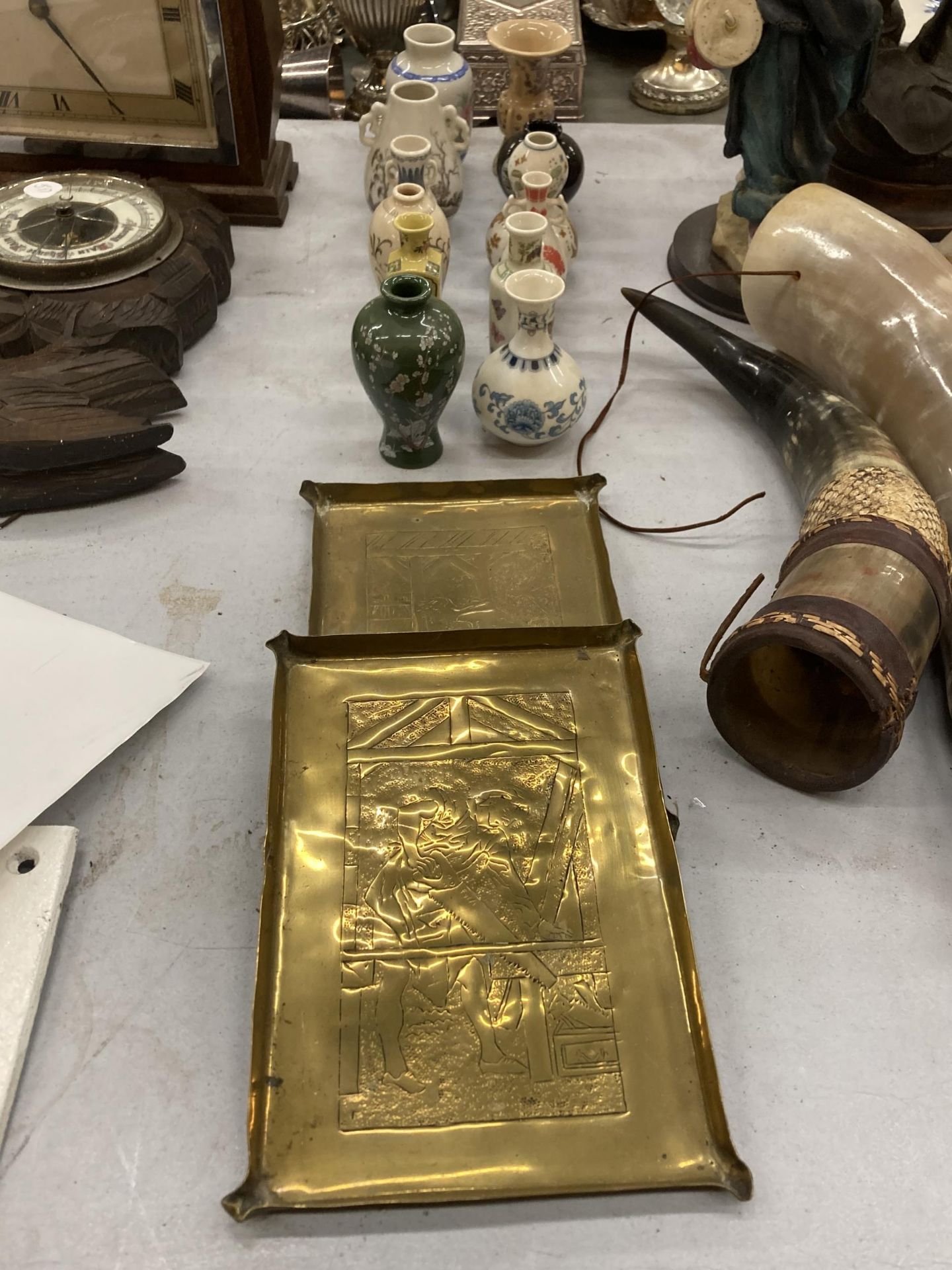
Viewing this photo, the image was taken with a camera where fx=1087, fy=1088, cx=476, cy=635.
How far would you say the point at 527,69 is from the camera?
2.00 meters

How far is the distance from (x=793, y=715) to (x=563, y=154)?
3.72 ft

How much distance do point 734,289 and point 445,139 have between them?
0.57 m

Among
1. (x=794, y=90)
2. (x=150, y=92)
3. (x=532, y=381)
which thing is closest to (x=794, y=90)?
(x=794, y=90)

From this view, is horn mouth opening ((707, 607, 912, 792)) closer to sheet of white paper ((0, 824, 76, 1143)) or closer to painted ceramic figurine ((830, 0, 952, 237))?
sheet of white paper ((0, 824, 76, 1143))

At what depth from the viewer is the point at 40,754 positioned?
1134mm

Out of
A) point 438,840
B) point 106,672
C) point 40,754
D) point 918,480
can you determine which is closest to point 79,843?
point 40,754

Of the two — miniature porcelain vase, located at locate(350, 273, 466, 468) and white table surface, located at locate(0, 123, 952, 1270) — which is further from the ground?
miniature porcelain vase, located at locate(350, 273, 466, 468)

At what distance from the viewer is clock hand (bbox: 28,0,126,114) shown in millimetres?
1732

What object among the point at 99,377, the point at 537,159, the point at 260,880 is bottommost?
the point at 260,880

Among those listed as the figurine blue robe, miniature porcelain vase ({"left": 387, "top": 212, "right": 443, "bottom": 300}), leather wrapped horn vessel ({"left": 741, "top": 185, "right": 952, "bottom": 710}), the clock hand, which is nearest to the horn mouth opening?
leather wrapped horn vessel ({"left": 741, "top": 185, "right": 952, "bottom": 710})

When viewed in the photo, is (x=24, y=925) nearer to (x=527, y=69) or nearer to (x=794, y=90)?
(x=794, y=90)

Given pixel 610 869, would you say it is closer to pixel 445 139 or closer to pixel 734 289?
pixel 734 289

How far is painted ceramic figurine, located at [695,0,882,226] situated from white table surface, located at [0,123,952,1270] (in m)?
0.30

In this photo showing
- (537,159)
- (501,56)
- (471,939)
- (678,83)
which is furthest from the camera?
(678,83)
